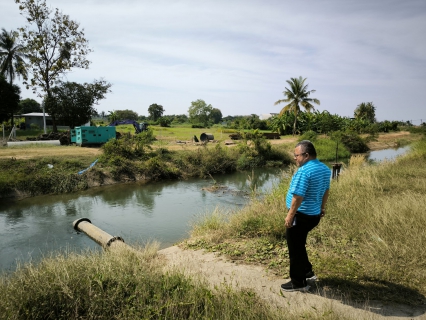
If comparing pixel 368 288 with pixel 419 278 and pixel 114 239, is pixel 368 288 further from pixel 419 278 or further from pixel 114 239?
pixel 114 239

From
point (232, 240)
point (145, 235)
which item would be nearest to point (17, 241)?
point (145, 235)

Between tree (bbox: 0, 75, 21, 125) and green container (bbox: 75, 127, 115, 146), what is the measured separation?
56.0 ft

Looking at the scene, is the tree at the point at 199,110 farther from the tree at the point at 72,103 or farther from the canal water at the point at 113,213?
the canal water at the point at 113,213

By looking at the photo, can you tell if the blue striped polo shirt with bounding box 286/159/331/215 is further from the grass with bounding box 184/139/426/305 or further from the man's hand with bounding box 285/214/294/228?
the grass with bounding box 184/139/426/305

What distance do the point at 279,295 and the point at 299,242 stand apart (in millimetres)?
712

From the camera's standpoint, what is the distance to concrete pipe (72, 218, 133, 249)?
22.5 ft

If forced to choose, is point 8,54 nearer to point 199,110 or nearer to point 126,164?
point 126,164

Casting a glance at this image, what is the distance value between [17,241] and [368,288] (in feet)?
29.0

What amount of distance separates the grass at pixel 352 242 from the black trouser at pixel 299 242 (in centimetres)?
39

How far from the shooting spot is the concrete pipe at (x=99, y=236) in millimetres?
6871

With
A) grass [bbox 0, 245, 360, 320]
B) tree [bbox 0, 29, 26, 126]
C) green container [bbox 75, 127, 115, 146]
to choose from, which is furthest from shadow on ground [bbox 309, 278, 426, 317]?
tree [bbox 0, 29, 26, 126]

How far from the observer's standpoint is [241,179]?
19.3m

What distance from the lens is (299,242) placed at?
4.04 m

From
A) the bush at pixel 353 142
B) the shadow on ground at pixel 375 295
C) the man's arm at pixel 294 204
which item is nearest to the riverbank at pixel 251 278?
the shadow on ground at pixel 375 295
